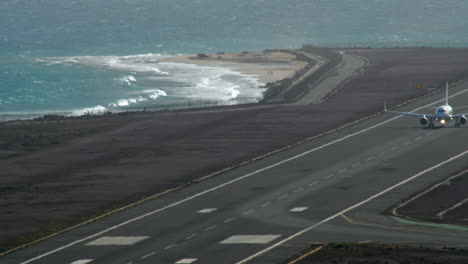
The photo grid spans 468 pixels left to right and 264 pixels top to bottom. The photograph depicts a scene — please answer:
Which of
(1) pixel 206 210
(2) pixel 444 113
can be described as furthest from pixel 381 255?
(2) pixel 444 113

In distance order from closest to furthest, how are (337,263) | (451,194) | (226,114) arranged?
(337,263), (451,194), (226,114)

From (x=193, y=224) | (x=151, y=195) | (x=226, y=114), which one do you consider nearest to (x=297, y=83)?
(x=226, y=114)

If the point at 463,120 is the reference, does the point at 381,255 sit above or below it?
below

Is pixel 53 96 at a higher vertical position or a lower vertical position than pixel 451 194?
higher

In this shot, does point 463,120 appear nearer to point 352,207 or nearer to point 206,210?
point 352,207

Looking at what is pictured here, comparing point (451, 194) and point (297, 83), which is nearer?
point (451, 194)

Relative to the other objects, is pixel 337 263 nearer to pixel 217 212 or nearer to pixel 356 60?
pixel 217 212
